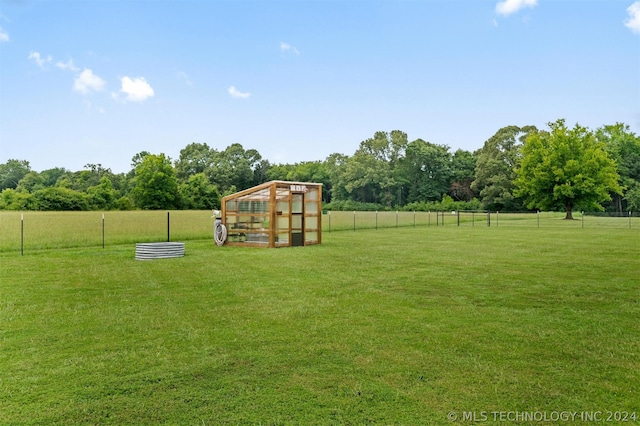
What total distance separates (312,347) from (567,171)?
159ft

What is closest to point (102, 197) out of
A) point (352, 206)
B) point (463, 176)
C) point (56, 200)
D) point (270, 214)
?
point (56, 200)

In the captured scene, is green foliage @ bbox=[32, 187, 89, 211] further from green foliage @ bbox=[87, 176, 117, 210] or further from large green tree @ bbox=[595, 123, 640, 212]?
large green tree @ bbox=[595, 123, 640, 212]

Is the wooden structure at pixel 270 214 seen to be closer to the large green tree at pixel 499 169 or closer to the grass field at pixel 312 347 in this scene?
the grass field at pixel 312 347

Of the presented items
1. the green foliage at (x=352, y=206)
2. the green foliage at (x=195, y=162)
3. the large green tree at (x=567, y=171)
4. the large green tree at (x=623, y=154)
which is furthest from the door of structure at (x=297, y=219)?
the large green tree at (x=623, y=154)

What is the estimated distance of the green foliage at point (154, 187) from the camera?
49375 millimetres

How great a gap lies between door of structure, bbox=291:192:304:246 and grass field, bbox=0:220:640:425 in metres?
7.36

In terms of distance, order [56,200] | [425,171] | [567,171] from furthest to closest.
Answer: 1. [425,171]
2. [567,171]
3. [56,200]

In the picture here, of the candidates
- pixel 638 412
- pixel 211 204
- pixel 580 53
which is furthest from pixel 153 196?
pixel 638 412

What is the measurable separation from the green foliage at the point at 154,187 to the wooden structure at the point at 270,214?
34.4 meters

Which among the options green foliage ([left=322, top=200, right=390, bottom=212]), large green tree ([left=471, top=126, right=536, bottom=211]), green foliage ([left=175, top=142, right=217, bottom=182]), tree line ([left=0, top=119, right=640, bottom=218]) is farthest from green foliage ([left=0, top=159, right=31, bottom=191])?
large green tree ([left=471, top=126, right=536, bottom=211])

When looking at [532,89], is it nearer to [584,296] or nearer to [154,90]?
[154,90]

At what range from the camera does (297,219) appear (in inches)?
699

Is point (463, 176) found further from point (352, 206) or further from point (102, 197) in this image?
point (102, 197)

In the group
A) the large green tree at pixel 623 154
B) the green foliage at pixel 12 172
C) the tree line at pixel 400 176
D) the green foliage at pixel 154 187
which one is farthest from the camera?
the large green tree at pixel 623 154
